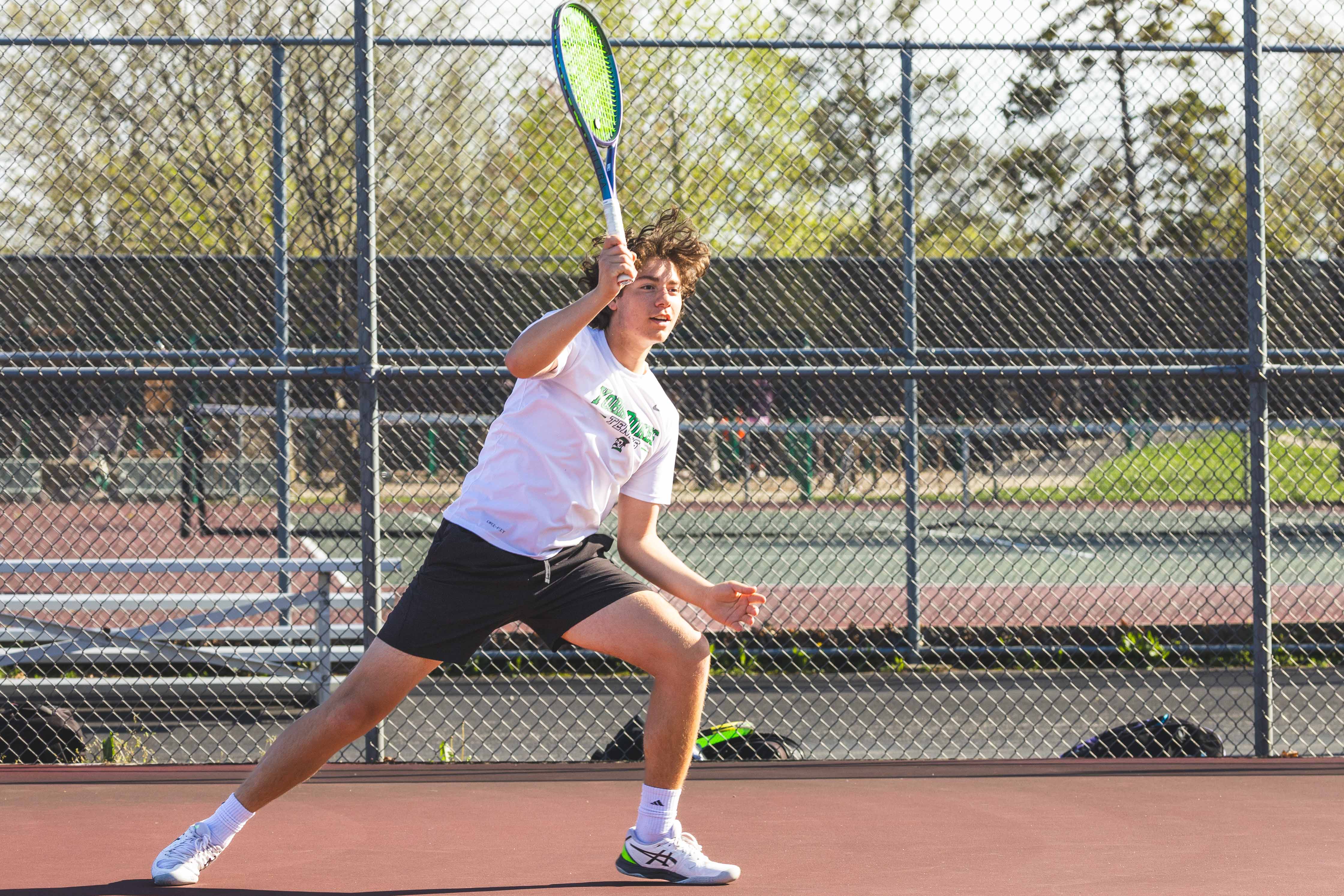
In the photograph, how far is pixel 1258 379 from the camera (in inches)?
189

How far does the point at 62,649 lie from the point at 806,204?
4.40m

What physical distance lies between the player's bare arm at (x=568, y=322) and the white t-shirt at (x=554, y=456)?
14 cm

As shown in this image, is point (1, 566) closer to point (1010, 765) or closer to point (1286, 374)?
→ point (1010, 765)

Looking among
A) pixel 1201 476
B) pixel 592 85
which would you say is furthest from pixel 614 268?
pixel 1201 476

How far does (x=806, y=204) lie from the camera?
7613 mm

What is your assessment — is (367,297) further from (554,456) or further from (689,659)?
(689,659)

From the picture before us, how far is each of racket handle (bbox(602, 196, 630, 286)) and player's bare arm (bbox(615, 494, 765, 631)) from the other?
67 centimetres

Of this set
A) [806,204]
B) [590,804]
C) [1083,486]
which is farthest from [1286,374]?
[1083,486]

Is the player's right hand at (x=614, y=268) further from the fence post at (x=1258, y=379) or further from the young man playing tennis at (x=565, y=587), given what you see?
the fence post at (x=1258, y=379)

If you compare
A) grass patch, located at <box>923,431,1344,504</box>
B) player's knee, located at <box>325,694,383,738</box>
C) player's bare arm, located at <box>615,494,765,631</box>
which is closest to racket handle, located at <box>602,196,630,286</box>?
player's bare arm, located at <box>615,494,765,631</box>

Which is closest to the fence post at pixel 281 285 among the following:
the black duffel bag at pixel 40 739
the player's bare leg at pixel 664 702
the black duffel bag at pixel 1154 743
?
the black duffel bag at pixel 40 739

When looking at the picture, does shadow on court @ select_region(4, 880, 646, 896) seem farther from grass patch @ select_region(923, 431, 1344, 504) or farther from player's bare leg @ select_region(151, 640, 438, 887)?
grass patch @ select_region(923, 431, 1344, 504)

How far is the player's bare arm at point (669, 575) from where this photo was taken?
3.20 metres

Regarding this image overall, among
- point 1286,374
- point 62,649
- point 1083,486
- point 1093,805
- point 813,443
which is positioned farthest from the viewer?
point 1083,486
